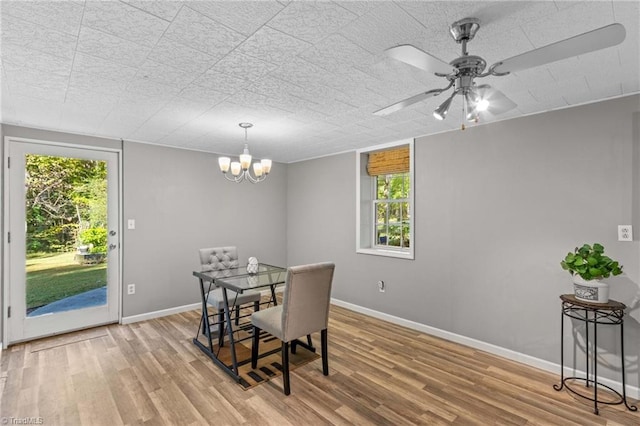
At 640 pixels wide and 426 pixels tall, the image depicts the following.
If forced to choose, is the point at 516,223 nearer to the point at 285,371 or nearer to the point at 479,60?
the point at 479,60

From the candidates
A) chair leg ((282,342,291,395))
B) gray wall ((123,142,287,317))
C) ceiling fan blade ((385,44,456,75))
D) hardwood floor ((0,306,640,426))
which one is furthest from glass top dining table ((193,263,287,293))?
ceiling fan blade ((385,44,456,75))

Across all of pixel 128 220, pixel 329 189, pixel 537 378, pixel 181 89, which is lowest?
pixel 537 378

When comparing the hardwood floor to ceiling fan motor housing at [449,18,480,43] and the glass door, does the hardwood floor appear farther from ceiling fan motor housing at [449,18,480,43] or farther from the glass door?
ceiling fan motor housing at [449,18,480,43]

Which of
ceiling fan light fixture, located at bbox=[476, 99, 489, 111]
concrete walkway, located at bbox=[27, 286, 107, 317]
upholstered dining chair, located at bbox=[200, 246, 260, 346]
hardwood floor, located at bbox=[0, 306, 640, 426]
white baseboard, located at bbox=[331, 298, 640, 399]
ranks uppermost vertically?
ceiling fan light fixture, located at bbox=[476, 99, 489, 111]

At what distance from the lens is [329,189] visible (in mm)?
4918

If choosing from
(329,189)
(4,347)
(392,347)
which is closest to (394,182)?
(329,189)

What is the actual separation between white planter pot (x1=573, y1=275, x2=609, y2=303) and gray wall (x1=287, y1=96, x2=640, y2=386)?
30 centimetres

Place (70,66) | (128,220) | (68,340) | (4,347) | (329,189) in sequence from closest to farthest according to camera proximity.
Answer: (70,66) → (4,347) → (68,340) → (128,220) → (329,189)

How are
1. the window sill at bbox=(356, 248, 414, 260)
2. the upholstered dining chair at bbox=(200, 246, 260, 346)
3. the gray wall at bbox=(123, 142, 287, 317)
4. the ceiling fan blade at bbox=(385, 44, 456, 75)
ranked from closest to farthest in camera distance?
the ceiling fan blade at bbox=(385, 44, 456, 75), the upholstered dining chair at bbox=(200, 246, 260, 346), the window sill at bbox=(356, 248, 414, 260), the gray wall at bbox=(123, 142, 287, 317)

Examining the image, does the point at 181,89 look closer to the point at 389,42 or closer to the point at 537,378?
the point at 389,42

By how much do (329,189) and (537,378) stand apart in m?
3.33

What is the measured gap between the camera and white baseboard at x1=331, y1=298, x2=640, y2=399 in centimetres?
253

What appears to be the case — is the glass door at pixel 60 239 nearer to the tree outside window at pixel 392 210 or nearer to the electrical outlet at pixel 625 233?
the tree outside window at pixel 392 210

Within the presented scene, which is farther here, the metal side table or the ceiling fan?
the metal side table
